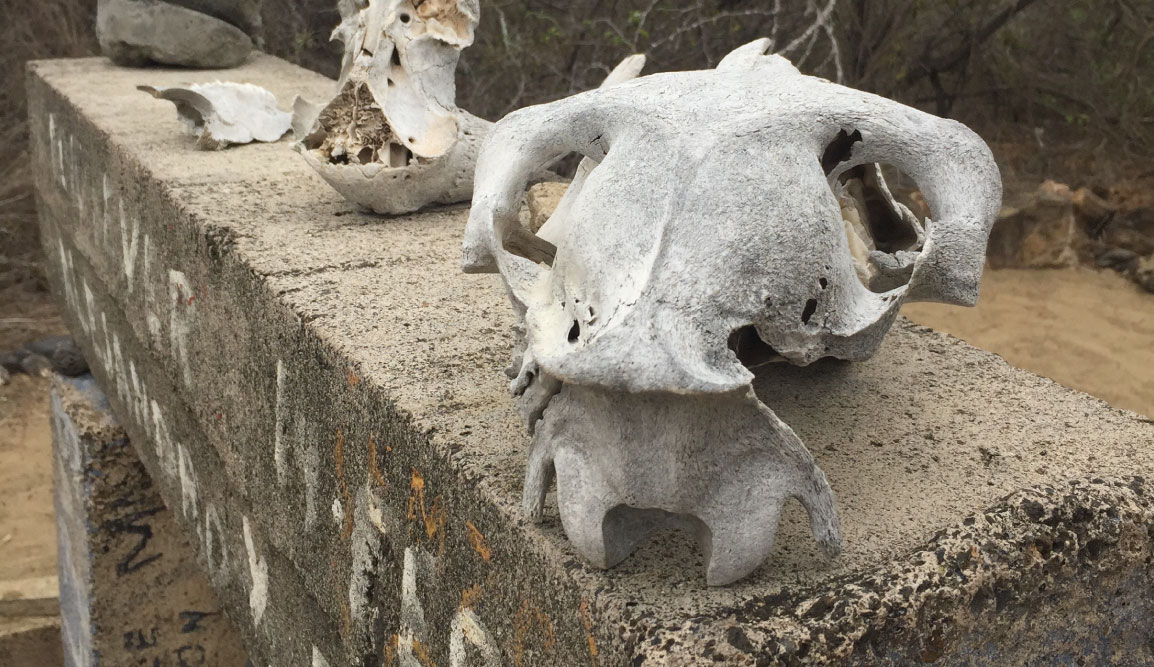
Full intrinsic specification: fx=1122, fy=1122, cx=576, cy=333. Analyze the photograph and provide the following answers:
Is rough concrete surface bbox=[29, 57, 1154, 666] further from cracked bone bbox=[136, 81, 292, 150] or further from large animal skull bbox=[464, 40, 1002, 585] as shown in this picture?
cracked bone bbox=[136, 81, 292, 150]

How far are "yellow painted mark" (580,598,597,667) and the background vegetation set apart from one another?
4325 mm

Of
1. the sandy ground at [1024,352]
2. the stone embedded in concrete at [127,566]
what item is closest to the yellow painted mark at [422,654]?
the stone embedded in concrete at [127,566]

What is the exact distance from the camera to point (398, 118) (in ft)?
6.97

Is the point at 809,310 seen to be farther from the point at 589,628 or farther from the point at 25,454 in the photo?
the point at 25,454

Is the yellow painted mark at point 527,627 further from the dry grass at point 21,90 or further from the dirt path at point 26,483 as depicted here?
the dry grass at point 21,90

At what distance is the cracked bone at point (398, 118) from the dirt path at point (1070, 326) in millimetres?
2282

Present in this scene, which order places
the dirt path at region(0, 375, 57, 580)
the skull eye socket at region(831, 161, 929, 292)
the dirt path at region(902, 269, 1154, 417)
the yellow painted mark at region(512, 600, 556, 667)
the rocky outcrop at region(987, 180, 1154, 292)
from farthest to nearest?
the rocky outcrop at region(987, 180, 1154, 292), the dirt path at region(0, 375, 57, 580), the dirt path at region(902, 269, 1154, 417), the skull eye socket at region(831, 161, 929, 292), the yellow painted mark at region(512, 600, 556, 667)

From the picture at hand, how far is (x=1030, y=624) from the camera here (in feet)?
3.51

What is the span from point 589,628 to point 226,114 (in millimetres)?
2113

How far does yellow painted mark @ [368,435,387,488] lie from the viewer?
1.38 meters

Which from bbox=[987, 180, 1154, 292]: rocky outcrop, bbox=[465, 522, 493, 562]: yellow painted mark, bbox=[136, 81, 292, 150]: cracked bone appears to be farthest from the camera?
bbox=[987, 180, 1154, 292]: rocky outcrop

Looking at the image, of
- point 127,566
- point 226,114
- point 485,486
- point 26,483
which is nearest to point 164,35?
point 226,114

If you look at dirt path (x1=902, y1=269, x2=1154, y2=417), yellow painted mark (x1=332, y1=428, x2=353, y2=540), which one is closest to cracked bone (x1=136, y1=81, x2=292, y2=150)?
yellow painted mark (x1=332, y1=428, x2=353, y2=540)

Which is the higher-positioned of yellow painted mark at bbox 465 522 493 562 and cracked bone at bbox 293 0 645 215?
cracked bone at bbox 293 0 645 215
